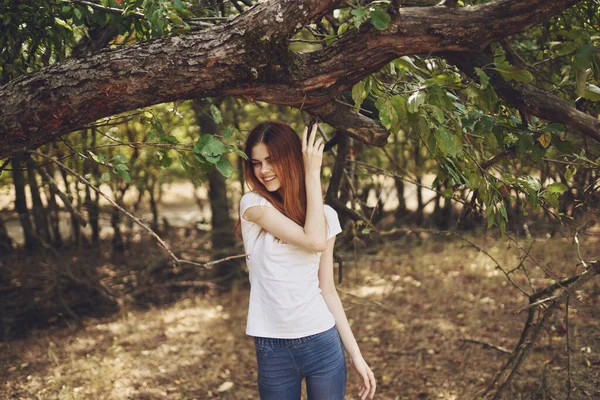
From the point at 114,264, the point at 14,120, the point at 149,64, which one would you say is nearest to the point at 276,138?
the point at 149,64

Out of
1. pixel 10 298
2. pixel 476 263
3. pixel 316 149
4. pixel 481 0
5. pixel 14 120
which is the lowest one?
pixel 476 263

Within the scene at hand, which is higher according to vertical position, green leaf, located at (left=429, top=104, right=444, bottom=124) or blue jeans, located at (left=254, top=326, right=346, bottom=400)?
green leaf, located at (left=429, top=104, right=444, bottom=124)

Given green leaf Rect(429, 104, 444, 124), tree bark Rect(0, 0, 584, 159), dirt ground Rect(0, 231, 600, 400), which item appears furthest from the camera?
dirt ground Rect(0, 231, 600, 400)

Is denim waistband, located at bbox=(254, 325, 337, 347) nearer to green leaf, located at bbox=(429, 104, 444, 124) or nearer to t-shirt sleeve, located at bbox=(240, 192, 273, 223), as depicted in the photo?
t-shirt sleeve, located at bbox=(240, 192, 273, 223)

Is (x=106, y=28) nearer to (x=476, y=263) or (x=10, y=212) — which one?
(x=10, y=212)

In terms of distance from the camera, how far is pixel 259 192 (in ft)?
7.40

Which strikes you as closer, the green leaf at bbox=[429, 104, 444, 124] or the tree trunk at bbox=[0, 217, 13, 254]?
the green leaf at bbox=[429, 104, 444, 124]

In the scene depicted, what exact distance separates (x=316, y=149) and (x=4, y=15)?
66.0 inches

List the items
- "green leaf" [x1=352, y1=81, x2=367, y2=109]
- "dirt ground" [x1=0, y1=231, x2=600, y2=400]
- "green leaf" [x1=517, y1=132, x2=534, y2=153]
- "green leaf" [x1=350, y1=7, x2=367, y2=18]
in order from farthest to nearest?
"dirt ground" [x1=0, y1=231, x2=600, y2=400] < "green leaf" [x1=517, y1=132, x2=534, y2=153] < "green leaf" [x1=352, y1=81, x2=367, y2=109] < "green leaf" [x1=350, y1=7, x2=367, y2=18]

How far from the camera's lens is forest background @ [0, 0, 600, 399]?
1.82 meters

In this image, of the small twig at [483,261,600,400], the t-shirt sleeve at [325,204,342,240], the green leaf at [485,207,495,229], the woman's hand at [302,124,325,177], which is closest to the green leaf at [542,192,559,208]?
the green leaf at [485,207,495,229]

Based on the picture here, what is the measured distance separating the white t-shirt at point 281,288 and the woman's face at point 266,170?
7cm

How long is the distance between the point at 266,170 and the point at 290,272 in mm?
437

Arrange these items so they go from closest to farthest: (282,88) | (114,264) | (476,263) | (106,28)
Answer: (282,88)
(106,28)
(114,264)
(476,263)
